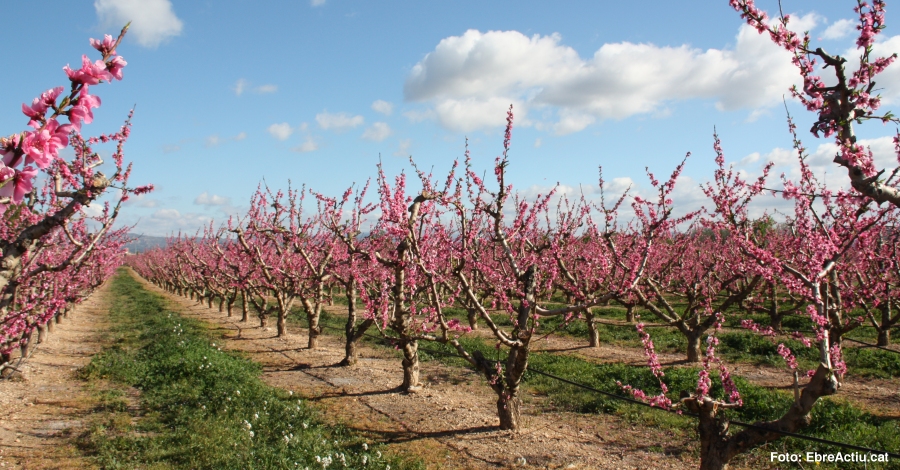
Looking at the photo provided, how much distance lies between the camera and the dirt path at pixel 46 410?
7.38 metres

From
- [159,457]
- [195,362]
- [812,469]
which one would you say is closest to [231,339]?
[195,362]

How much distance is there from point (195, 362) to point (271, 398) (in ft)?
12.2

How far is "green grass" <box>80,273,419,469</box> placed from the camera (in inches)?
276

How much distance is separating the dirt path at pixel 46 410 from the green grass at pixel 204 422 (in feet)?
1.02

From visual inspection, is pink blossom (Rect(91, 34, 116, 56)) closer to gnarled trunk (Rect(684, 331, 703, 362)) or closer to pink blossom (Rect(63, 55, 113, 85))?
pink blossom (Rect(63, 55, 113, 85))

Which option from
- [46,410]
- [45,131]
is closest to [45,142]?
[45,131]

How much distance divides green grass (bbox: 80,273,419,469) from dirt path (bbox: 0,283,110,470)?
31 cm

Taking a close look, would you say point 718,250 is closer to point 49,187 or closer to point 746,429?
point 746,429

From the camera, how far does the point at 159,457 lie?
725cm

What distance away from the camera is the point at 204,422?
851 cm

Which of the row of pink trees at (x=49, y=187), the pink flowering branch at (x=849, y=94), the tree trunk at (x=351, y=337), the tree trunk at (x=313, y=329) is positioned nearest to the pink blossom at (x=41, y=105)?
the row of pink trees at (x=49, y=187)

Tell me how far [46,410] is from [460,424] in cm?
783

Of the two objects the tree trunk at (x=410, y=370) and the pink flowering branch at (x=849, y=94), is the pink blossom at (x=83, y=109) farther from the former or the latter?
the tree trunk at (x=410, y=370)

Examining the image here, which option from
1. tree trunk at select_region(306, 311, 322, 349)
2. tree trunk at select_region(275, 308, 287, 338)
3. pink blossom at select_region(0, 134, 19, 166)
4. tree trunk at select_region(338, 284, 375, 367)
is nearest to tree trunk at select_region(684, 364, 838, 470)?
pink blossom at select_region(0, 134, 19, 166)
